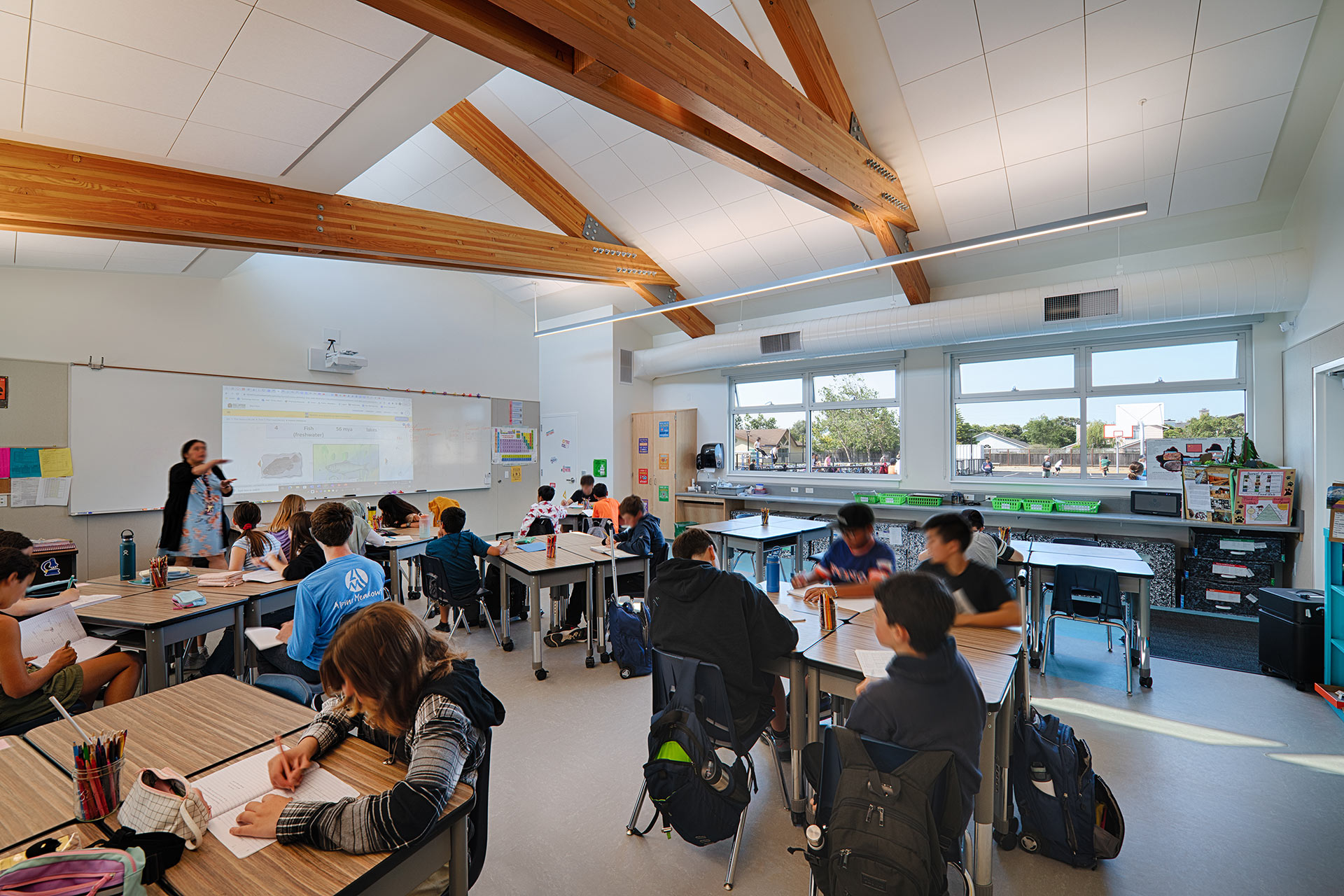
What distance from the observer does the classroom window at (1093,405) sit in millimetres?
5613

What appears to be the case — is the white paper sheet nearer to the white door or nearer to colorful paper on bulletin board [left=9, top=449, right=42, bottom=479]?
colorful paper on bulletin board [left=9, top=449, right=42, bottom=479]

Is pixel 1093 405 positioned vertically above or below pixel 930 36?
below

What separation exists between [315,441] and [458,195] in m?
3.32

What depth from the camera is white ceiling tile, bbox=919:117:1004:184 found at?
4.57 metres

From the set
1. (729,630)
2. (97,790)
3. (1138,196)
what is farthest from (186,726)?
(1138,196)

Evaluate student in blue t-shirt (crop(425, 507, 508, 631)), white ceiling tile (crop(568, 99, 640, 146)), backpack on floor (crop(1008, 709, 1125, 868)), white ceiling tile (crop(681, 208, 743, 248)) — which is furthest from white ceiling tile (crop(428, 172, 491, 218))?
backpack on floor (crop(1008, 709, 1125, 868))

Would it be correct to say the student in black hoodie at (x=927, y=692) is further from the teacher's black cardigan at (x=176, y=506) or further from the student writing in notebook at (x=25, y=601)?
the teacher's black cardigan at (x=176, y=506)

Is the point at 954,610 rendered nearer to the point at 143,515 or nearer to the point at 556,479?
the point at 143,515

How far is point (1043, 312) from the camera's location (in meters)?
5.50

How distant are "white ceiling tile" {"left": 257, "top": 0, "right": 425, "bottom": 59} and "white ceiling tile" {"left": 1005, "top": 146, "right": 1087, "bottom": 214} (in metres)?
4.68

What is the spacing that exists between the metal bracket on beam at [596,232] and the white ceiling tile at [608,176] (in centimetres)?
49

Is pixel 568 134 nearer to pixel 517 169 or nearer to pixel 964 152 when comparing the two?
pixel 517 169

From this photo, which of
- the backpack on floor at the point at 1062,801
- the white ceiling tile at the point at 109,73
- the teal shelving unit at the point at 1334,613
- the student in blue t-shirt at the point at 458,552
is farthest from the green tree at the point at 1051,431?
the white ceiling tile at the point at 109,73

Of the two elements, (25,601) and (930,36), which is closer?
(25,601)
